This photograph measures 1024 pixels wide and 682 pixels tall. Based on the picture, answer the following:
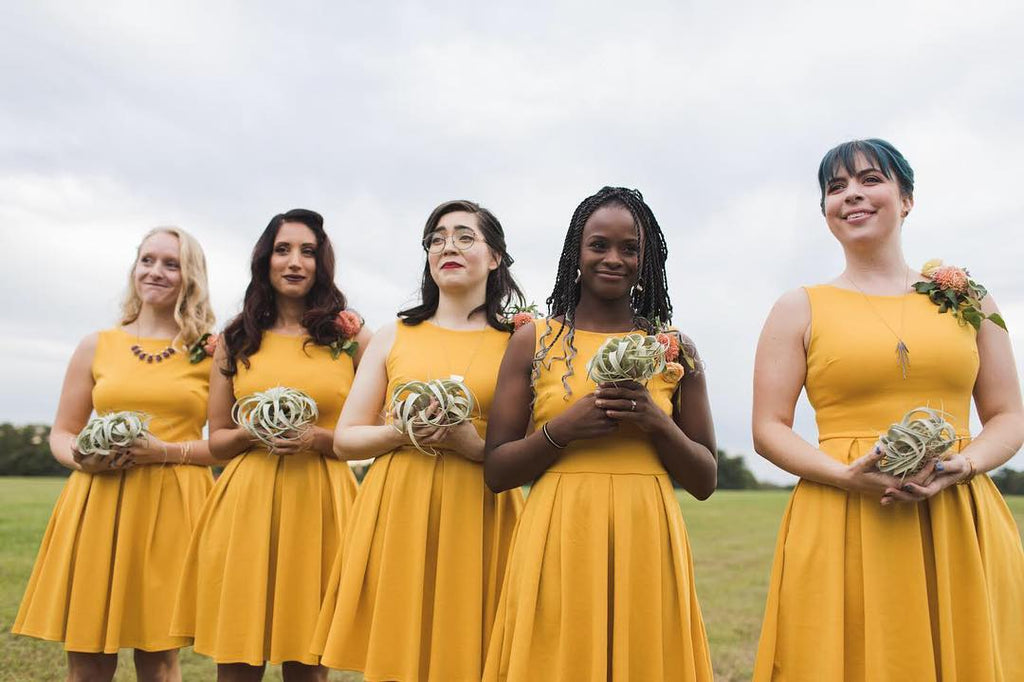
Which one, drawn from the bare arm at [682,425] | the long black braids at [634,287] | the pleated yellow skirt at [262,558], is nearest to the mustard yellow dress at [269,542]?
the pleated yellow skirt at [262,558]

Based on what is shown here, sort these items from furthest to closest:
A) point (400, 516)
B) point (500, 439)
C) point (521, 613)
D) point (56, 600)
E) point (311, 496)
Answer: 1. point (56, 600)
2. point (311, 496)
3. point (400, 516)
4. point (500, 439)
5. point (521, 613)

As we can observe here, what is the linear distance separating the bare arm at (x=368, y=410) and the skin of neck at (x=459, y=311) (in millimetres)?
303

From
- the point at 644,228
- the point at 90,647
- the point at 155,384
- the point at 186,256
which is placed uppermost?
the point at 186,256

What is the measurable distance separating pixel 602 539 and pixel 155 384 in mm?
3751

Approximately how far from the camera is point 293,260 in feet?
18.6

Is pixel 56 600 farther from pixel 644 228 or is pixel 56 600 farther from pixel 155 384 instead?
pixel 644 228

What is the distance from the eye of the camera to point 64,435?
20.7ft

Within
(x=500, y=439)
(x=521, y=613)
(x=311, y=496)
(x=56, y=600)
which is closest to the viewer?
(x=521, y=613)

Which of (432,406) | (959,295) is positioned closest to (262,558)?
(432,406)

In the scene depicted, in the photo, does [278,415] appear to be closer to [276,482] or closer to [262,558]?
[276,482]

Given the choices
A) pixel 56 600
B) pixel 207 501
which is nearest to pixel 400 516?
pixel 207 501

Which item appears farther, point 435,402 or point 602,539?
point 435,402

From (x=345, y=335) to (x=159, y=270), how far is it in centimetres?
172

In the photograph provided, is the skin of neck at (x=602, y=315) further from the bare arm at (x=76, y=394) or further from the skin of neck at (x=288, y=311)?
the bare arm at (x=76, y=394)
